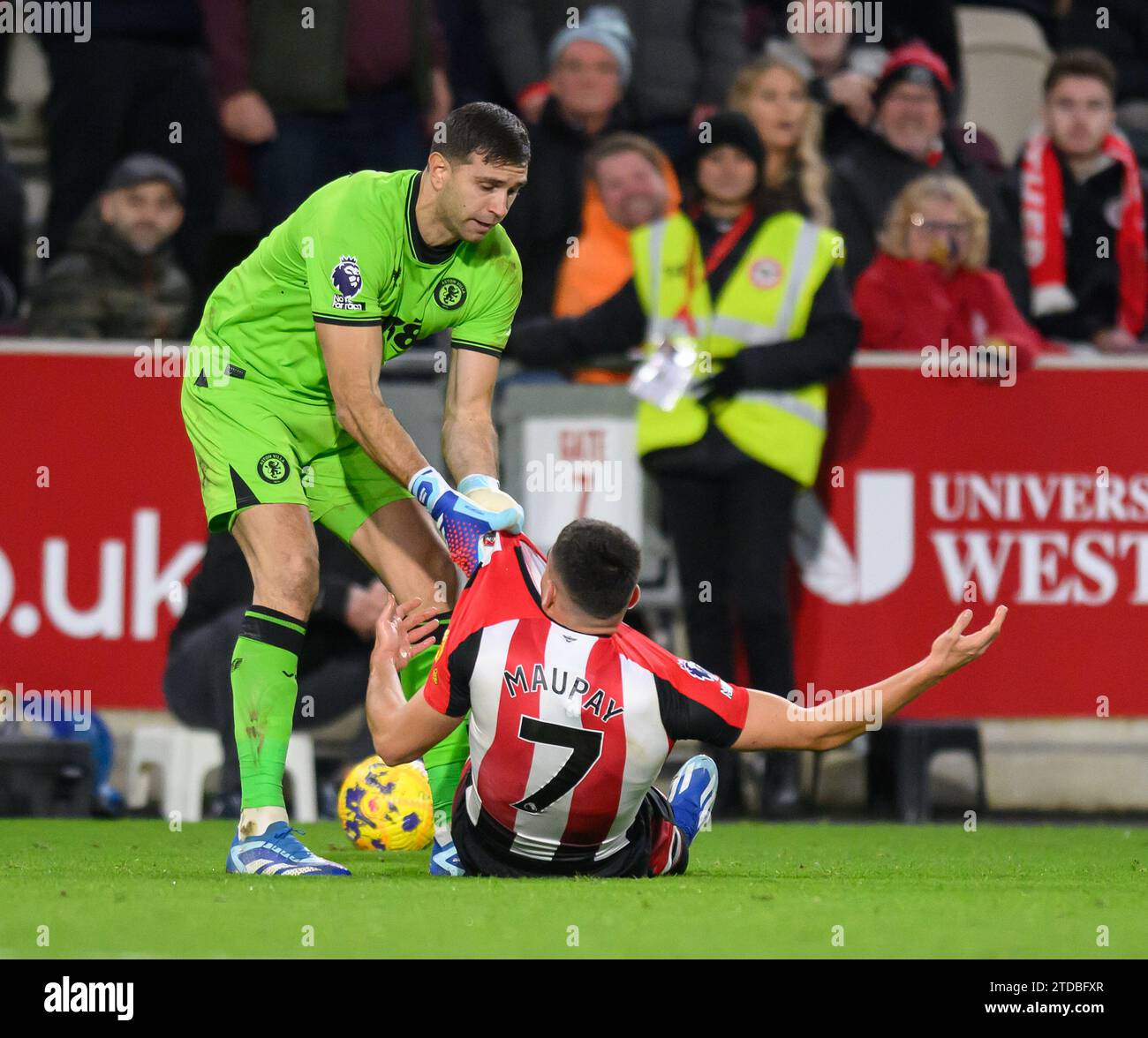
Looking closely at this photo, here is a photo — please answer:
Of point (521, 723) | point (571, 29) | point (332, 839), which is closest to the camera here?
point (521, 723)

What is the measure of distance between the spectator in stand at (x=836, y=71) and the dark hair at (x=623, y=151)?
0.90 metres

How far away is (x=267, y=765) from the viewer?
19.4ft

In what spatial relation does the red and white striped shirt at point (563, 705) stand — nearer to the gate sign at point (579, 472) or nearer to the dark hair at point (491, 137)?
the dark hair at point (491, 137)

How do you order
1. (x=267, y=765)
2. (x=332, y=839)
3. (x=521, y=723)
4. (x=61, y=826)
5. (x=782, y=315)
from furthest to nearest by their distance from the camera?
(x=782, y=315)
(x=61, y=826)
(x=332, y=839)
(x=267, y=765)
(x=521, y=723)

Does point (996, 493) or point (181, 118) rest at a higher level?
point (181, 118)

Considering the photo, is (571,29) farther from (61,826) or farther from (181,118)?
(61,826)

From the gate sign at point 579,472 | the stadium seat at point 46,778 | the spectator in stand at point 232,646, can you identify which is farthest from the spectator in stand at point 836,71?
the stadium seat at point 46,778

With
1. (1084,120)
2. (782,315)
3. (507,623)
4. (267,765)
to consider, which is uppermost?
(1084,120)

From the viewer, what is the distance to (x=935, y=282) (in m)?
9.82

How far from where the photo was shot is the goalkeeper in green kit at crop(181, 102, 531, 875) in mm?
5859

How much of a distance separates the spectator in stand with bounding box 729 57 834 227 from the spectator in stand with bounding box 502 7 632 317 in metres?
0.70

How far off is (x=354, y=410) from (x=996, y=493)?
4.39 m

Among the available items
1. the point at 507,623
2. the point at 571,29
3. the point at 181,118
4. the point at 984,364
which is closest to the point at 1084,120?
the point at 984,364
